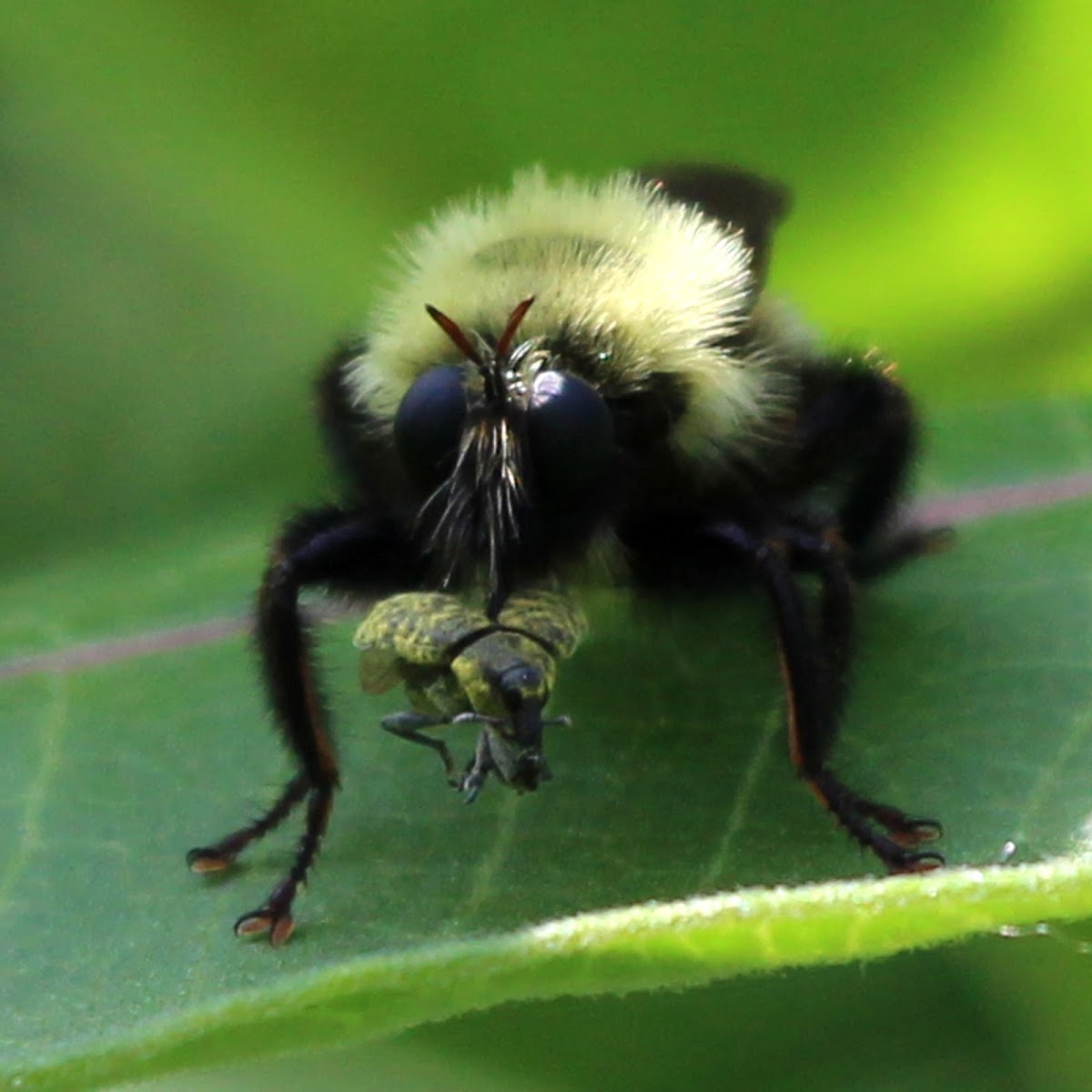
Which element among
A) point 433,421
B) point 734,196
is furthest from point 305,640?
point 734,196

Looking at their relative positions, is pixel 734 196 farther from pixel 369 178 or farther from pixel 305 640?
pixel 369 178

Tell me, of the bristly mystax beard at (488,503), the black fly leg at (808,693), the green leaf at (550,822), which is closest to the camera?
the green leaf at (550,822)

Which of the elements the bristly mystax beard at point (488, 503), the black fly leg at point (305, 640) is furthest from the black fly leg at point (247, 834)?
the bristly mystax beard at point (488, 503)

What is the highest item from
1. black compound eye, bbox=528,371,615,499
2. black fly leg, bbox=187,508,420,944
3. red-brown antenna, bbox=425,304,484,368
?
red-brown antenna, bbox=425,304,484,368

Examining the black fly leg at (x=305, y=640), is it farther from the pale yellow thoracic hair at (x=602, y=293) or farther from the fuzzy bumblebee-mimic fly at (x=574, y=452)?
the pale yellow thoracic hair at (x=602, y=293)

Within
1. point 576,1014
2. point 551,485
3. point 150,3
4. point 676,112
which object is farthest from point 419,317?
point 150,3

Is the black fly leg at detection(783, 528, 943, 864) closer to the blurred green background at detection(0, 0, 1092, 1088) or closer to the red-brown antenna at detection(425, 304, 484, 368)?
the red-brown antenna at detection(425, 304, 484, 368)

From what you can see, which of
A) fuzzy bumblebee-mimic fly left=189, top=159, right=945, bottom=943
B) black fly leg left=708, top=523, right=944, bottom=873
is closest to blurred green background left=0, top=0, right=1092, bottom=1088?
fuzzy bumblebee-mimic fly left=189, top=159, right=945, bottom=943
